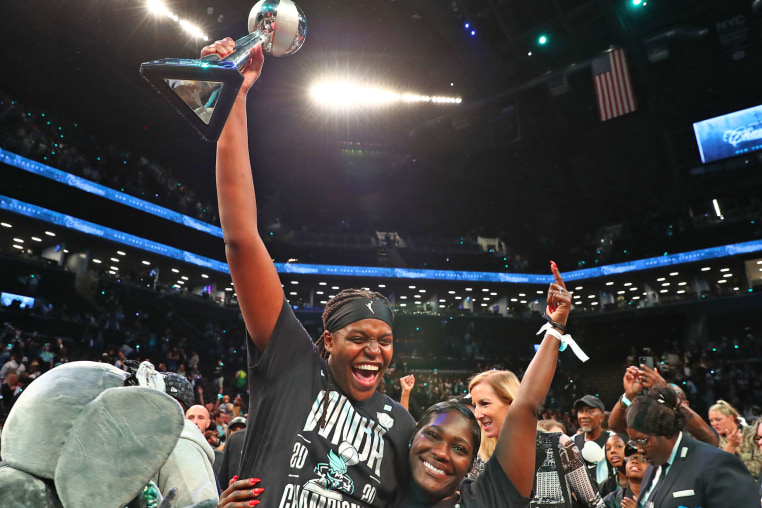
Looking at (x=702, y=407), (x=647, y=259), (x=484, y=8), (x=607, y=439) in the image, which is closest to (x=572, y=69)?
(x=484, y=8)

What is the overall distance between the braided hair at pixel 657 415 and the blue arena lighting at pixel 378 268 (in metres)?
23.4

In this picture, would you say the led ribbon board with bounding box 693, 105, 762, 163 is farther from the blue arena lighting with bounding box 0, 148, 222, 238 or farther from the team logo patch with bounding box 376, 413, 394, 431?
the team logo patch with bounding box 376, 413, 394, 431

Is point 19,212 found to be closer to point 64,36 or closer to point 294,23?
point 64,36

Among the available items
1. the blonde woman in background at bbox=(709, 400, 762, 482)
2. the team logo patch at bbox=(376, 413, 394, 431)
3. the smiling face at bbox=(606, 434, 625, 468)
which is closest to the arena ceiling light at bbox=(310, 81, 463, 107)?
the blonde woman in background at bbox=(709, 400, 762, 482)

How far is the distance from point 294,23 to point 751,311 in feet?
102

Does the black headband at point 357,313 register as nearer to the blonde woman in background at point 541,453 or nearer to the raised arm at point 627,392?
the blonde woman in background at point 541,453

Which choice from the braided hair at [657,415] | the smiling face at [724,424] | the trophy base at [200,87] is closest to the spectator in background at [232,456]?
the trophy base at [200,87]

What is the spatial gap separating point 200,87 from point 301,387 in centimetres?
97

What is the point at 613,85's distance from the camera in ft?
59.1

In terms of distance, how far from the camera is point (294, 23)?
7.15ft

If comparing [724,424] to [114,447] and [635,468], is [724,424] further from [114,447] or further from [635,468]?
[114,447]

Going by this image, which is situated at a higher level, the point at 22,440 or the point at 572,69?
the point at 572,69

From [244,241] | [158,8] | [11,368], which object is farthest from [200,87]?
[158,8]

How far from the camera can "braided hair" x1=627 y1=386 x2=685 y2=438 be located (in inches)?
116
